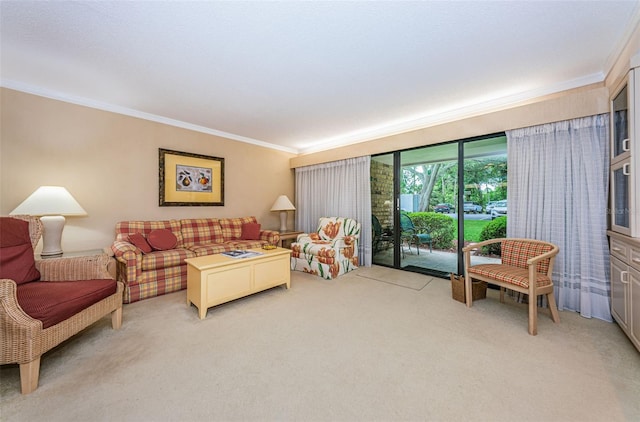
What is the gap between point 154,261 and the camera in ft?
9.78

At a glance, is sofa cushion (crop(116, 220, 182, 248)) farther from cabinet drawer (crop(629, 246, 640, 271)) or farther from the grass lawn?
cabinet drawer (crop(629, 246, 640, 271))

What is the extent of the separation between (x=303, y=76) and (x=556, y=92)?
114 inches

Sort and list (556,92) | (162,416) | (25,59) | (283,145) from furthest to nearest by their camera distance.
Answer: (283,145)
(556,92)
(25,59)
(162,416)

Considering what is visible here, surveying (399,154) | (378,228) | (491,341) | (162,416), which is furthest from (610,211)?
(162,416)

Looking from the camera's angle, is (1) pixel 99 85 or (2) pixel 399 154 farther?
(2) pixel 399 154

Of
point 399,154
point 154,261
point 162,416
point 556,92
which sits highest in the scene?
point 556,92

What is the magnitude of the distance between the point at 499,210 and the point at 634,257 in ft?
4.83

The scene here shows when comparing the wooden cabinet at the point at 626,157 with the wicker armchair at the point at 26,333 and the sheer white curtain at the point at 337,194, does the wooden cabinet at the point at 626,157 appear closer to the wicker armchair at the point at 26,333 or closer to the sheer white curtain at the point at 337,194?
the sheer white curtain at the point at 337,194

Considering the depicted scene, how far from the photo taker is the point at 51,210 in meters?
2.50

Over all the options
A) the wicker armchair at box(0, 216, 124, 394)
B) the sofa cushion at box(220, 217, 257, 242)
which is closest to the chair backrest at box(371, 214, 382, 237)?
the sofa cushion at box(220, 217, 257, 242)

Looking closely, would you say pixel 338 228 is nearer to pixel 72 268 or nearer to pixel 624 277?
pixel 624 277

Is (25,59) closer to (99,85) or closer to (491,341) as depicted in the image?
(99,85)

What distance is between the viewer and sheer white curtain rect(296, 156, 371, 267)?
4441 millimetres

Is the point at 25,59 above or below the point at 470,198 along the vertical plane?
above
